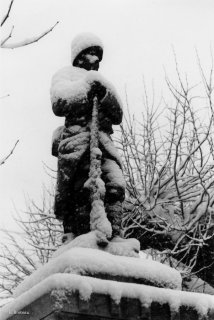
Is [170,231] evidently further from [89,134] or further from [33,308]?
[33,308]

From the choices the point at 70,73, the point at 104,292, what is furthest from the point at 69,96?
the point at 104,292

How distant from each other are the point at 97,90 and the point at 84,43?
0.68 meters

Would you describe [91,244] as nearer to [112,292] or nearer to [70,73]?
[112,292]

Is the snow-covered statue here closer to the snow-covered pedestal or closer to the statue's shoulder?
the statue's shoulder

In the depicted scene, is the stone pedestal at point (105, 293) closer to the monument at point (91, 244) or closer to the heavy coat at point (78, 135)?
the monument at point (91, 244)

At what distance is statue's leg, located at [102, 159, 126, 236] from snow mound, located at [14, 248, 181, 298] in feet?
1.82

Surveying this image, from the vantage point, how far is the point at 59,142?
4.97 m

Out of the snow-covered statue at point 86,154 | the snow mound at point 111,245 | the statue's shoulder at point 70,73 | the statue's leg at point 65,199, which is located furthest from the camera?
the statue's shoulder at point 70,73

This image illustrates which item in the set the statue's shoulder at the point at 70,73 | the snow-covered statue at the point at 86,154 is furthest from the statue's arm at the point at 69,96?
the statue's shoulder at the point at 70,73

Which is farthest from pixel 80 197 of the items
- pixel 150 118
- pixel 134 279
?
pixel 150 118

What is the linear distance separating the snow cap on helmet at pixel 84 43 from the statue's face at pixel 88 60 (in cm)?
5

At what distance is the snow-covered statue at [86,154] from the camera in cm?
434

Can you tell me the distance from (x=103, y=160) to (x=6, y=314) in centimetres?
158

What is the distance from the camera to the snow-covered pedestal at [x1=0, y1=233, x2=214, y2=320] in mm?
3326
